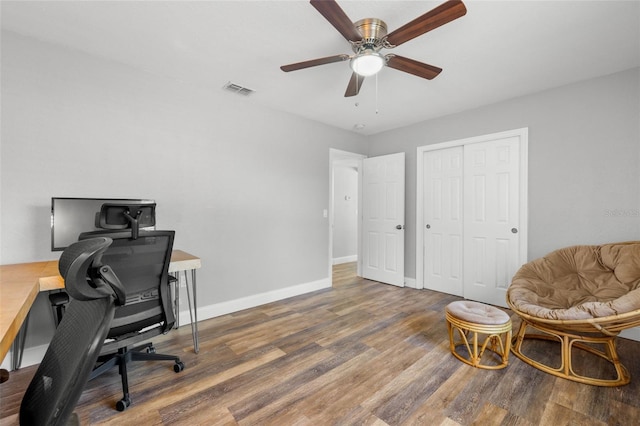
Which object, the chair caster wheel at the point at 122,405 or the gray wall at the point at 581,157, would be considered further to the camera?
the gray wall at the point at 581,157

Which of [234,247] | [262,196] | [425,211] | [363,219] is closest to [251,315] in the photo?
[234,247]

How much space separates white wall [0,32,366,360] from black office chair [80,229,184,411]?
3.30ft

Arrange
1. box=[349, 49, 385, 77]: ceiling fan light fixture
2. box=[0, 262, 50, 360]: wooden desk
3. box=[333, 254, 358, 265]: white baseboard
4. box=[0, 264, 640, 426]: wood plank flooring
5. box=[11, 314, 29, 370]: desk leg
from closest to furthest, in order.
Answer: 1. box=[0, 262, 50, 360]: wooden desk
2. box=[0, 264, 640, 426]: wood plank flooring
3. box=[349, 49, 385, 77]: ceiling fan light fixture
4. box=[11, 314, 29, 370]: desk leg
5. box=[333, 254, 358, 265]: white baseboard

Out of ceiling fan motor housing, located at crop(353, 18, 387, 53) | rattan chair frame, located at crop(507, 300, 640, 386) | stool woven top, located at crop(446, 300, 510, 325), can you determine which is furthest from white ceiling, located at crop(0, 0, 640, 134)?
stool woven top, located at crop(446, 300, 510, 325)

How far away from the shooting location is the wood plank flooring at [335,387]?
1.59 meters

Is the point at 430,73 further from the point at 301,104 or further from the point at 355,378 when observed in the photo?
the point at 355,378

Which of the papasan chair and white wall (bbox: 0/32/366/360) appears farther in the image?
white wall (bbox: 0/32/366/360)

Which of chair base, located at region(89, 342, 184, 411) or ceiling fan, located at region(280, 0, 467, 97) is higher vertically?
ceiling fan, located at region(280, 0, 467, 97)

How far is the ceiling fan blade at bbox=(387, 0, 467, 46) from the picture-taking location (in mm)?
1428

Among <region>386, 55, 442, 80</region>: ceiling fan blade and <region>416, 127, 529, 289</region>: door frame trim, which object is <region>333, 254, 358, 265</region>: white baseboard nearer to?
<region>416, 127, 529, 289</region>: door frame trim

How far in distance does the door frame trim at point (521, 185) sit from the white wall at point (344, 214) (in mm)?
2354

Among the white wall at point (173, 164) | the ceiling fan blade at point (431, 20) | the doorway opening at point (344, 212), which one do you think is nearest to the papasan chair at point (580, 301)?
the ceiling fan blade at point (431, 20)

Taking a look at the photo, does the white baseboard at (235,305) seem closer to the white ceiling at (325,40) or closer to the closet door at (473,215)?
the closet door at (473,215)

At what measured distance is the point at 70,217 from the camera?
203cm
